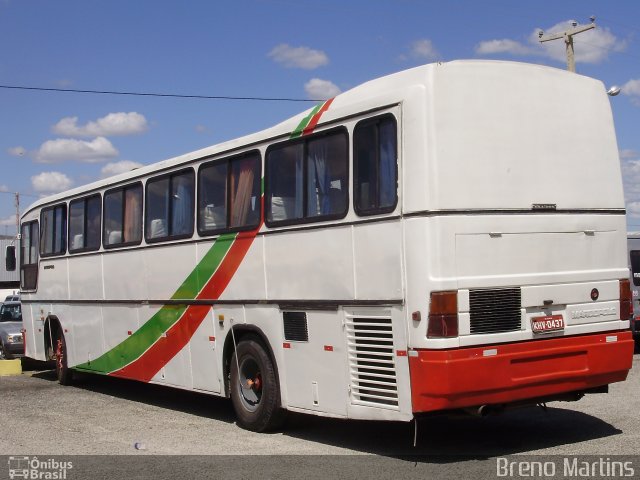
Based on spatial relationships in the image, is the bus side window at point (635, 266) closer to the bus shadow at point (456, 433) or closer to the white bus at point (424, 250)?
the bus shadow at point (456, 433)

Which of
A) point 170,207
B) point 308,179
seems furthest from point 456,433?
point 170,207

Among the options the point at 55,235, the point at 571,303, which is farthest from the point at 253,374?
the point at 55,235

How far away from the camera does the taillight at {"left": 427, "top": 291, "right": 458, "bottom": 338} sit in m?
7.50

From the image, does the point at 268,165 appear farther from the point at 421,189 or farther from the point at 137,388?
the point at 137,388

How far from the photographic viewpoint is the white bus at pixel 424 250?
765cm

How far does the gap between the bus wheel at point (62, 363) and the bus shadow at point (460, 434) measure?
654 cm

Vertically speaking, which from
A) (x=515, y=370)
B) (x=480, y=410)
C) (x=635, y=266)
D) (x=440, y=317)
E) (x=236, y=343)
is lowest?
(x=480, y=410)

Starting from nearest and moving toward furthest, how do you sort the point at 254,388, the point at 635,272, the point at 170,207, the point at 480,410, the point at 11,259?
the point at 480,410
the point at 254,388
the point at 170,207
the point at 11,259
the point at 635,272

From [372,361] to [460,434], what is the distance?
180cm

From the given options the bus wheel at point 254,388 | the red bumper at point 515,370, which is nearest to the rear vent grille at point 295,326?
the bus wheel at point 254,388

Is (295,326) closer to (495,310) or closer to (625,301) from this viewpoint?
(495,310)

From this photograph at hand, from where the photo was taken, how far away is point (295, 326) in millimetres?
9242

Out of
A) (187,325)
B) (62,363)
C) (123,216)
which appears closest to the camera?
(187,325)

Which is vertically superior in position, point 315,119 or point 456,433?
point 315,119
